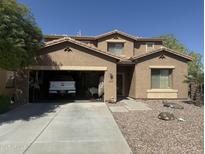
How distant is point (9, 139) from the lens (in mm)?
8508

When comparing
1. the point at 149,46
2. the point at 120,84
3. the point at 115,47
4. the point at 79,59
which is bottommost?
the point at 120,84

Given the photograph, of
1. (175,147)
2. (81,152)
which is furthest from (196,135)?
(81,152)

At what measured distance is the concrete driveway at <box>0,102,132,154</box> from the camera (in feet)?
24.5

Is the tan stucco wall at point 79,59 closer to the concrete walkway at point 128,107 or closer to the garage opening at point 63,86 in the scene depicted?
the garage opening at point 63,86

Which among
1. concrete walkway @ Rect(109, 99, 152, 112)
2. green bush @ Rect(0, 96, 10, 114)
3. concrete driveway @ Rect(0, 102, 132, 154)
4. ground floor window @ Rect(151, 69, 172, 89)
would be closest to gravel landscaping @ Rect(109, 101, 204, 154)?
concrete driveway @ Rect(0, 102, 132, 154)

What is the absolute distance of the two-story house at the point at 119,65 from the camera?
19.0 metres

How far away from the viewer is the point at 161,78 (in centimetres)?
2197

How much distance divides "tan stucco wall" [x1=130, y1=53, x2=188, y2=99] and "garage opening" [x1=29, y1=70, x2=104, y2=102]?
10.1 ft

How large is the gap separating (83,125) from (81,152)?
3745 millimetres

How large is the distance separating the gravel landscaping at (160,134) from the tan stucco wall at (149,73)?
314 inches

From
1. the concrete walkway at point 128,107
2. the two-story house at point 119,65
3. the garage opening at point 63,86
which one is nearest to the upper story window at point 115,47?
the two-story house at point 119,65

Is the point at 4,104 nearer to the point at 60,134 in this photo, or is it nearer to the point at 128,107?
the point at 60,134

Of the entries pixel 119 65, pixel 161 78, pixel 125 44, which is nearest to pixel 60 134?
pixel 161 78

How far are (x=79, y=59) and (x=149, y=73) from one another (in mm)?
6324
